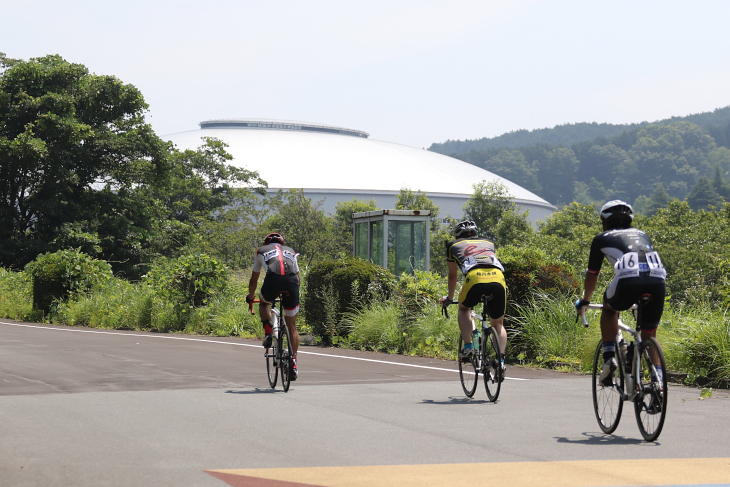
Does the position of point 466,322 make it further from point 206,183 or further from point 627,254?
point 206,183

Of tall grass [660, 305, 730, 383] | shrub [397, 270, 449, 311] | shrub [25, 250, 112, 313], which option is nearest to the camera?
tall grass [660, 305, 730, 383]

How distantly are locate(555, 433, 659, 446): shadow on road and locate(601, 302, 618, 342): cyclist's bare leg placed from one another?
2.52 ft

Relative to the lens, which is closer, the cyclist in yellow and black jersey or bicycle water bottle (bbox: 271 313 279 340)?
the cyclist in yellow and black jersey

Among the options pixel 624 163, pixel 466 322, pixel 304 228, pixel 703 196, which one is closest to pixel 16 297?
pixel 466 322

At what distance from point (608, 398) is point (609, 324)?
62cm

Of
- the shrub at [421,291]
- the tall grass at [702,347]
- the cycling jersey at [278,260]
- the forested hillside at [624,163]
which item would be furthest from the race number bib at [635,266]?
the forested hillside at [624,163]

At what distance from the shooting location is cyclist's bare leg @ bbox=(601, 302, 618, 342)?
6.22m

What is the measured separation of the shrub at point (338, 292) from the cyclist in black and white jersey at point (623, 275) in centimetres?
926

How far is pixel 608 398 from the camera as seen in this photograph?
20.9 feet

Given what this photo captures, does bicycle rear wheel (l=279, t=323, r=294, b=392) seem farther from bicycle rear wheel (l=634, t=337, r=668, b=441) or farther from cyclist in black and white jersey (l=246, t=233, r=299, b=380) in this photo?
bicycle rear wheel (l=634, t=337, r=668, b=441)

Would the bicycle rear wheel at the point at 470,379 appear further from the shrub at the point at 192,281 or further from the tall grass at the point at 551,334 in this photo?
the shrub at the point at 192,281

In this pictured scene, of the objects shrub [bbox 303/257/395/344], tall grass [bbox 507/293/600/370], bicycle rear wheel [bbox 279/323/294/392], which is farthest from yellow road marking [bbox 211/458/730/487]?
shrub [bbox 303/257/395/344]

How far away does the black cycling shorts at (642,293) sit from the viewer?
5.92 meters

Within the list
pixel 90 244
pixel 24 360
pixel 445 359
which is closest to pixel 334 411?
pixel 445 359
